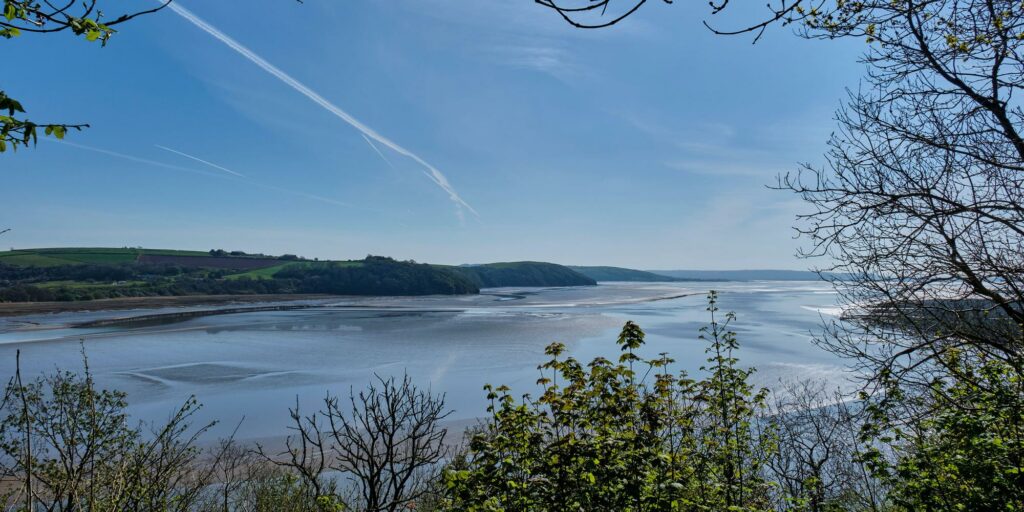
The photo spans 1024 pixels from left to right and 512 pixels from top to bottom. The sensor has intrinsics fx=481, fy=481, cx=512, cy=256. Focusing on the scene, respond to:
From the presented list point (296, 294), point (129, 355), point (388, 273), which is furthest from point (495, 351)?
point (388, 273)

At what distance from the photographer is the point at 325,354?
2745 cm

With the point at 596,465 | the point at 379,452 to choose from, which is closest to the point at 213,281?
the point at 379,452

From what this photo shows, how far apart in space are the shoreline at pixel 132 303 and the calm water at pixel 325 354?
938 centimetres

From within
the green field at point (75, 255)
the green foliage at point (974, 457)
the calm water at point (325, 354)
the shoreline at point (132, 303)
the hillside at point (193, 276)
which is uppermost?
the green field at point (75, 255)

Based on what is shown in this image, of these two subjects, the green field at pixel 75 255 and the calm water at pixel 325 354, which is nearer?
the calm water at pixel 325 354

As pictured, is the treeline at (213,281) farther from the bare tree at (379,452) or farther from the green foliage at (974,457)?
the green foliage at (974,457)

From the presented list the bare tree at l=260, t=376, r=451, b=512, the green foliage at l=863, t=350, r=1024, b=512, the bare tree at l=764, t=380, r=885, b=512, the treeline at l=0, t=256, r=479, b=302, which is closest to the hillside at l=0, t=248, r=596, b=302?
the treeline at l=0, t=256, r=479, b=302

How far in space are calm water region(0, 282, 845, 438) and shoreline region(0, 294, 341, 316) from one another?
9.38 m

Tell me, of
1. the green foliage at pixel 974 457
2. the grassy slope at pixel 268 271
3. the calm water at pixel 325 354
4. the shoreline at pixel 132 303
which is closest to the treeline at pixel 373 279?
the grassy slope at pixel 268 271

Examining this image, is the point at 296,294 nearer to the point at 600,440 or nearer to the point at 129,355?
the point at 129,355

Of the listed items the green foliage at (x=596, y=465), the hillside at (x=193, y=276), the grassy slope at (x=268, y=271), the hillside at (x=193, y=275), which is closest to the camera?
the green foliage at (x=596, y=465)

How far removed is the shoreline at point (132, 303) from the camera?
53.3 meters

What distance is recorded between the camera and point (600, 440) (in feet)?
14.1

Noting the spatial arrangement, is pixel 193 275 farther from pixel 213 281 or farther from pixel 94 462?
pixel 94 462
